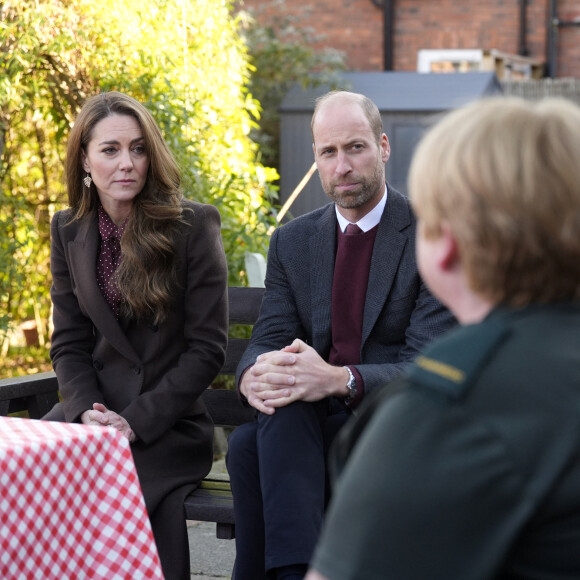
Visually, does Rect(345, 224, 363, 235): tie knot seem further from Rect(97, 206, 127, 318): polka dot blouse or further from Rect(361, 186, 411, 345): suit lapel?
Rect(97, 206, 127, 318): polka dot blouse

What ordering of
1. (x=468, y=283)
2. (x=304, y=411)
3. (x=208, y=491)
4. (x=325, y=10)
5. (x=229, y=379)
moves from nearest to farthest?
(x=468, y=283), (x=304, y=411), (x=208, y=491), (x=229, y=379), (x=325, y=10)

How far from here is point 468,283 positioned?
1.12 m

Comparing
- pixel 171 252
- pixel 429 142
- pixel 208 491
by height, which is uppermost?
pixel 429 142

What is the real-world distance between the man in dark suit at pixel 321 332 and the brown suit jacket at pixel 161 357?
0.61ft

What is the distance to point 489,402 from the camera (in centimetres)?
103

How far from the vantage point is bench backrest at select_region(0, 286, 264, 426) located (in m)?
3.42

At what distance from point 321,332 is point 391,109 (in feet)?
28.4

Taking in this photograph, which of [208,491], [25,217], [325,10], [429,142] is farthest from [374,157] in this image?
[325,10]

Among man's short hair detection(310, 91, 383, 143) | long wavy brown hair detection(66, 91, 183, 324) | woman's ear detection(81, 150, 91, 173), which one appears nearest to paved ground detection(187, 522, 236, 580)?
long wavy brown hair detection(66, 91, 183, 324)

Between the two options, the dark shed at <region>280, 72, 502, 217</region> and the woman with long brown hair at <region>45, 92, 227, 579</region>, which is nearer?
the woman with long brown hair at <region>45, 92, 227, 579</region>

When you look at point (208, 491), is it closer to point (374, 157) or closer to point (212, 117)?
point (374, 157)

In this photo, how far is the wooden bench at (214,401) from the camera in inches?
117

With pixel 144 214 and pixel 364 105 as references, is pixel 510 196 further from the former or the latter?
pixel 144 214

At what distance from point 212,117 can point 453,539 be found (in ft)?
15.8
